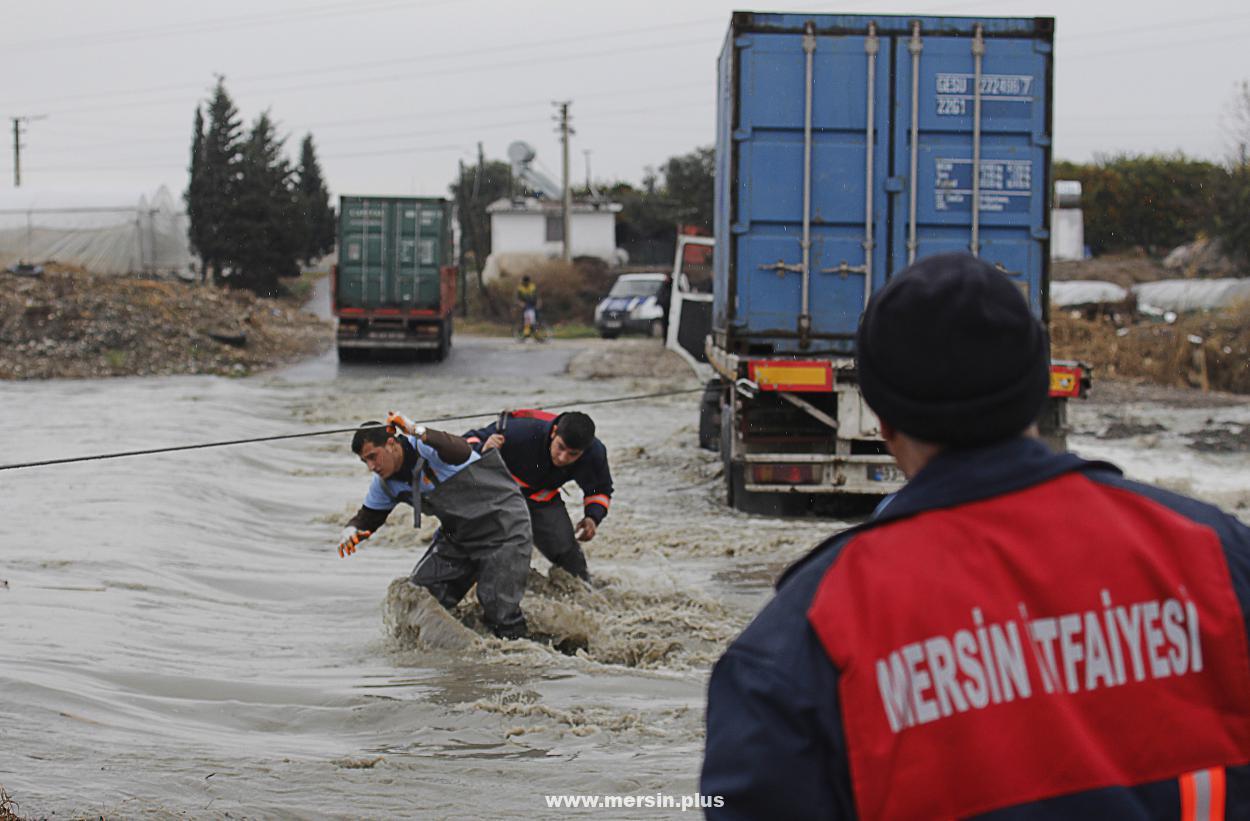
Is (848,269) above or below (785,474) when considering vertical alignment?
above

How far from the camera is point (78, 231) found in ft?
141

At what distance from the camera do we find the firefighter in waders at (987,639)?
5.06 ft

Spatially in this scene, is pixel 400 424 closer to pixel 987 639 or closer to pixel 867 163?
pixel 987 639

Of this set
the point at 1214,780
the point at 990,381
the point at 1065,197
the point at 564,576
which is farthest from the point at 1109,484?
the point at 1065,197

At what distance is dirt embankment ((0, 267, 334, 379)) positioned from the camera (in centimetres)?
2650

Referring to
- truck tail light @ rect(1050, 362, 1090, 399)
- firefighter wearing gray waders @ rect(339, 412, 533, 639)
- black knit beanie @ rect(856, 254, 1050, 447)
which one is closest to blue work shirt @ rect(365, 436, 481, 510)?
firefighter wearing gray waders @ rect(339, 412, 533, 639)

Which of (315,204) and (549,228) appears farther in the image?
(315,204)

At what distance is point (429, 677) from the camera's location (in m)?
6.20

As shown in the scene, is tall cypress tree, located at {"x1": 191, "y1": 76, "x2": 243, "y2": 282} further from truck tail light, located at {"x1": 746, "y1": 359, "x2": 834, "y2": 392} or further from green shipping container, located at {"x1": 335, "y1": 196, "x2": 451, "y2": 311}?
truck tail light, located at {"x1": 746, "y1": 359, "x2": 834, "y2": 392}

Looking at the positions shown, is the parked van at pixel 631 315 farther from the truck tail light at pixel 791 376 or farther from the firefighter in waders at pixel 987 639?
the firefighter in waders at pixel 987 639

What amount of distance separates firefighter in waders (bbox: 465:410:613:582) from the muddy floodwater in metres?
0.29

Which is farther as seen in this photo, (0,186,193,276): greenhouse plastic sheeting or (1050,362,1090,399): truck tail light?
(0,186,193,276): greenhouse plastic sheeting

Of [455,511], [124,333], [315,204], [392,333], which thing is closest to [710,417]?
[455,511]

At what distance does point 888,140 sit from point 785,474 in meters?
2.46
